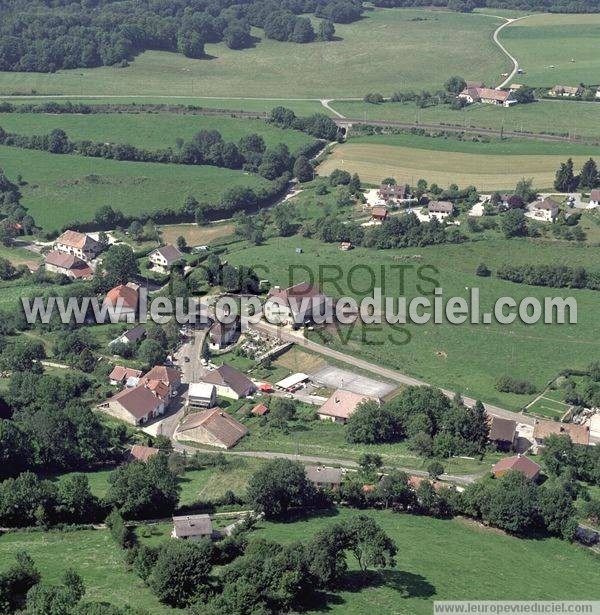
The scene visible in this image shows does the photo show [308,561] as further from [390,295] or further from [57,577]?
[390,295]

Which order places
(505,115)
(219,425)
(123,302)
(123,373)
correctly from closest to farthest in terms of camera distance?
1. (219,425)
2. (123,373)
3. (123,302)
4. (505,115)

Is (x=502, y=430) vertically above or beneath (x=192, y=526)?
beneath

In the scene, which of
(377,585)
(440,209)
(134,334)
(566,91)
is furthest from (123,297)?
(566,91)

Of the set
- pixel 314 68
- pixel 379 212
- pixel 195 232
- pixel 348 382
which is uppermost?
pixel 314 68

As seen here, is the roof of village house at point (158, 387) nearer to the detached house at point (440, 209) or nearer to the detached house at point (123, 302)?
the detached house at point (123, 302)

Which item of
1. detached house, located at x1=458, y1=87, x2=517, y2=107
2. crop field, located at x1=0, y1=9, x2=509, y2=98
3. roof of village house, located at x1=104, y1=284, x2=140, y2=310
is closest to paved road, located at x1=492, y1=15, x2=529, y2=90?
crop field, located at x1=0, y1=9, x2=509, y2=98

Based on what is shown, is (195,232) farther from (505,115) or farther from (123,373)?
(505,115)
